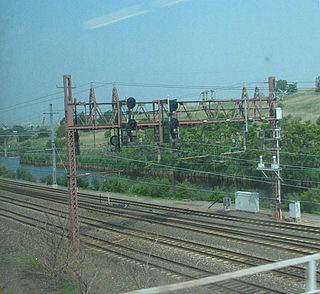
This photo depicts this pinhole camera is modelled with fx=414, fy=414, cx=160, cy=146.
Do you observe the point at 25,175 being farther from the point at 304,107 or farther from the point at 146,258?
the point at 146,258

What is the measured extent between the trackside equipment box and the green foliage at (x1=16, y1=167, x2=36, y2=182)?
18684 mm

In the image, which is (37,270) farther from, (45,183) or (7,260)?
(45,183)

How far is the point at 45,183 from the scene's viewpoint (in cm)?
2806

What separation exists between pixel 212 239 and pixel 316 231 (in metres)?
2.77

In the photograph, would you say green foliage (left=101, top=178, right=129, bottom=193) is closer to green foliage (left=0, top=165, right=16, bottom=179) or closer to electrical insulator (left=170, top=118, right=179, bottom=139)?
green foliage (left=0, top=165, right=16, bottom=179)

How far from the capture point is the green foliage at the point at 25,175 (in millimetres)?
29130

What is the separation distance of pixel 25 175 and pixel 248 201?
20110 millimetres

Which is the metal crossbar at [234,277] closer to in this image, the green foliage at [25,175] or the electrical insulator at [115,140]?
the electrical insulator at [115,140]

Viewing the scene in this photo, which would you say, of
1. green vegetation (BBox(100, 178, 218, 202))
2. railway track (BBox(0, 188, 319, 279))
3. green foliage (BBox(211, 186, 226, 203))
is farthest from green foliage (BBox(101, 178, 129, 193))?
railway track (BBox(0, 188, 319, 279))

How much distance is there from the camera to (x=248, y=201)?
548 inches

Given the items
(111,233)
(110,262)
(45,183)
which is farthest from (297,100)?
(110,262)

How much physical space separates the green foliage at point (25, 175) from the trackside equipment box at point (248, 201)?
1868 centimetres

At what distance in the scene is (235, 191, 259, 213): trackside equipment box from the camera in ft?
45.2

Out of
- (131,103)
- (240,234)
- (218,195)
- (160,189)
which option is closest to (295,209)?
(240,234)
